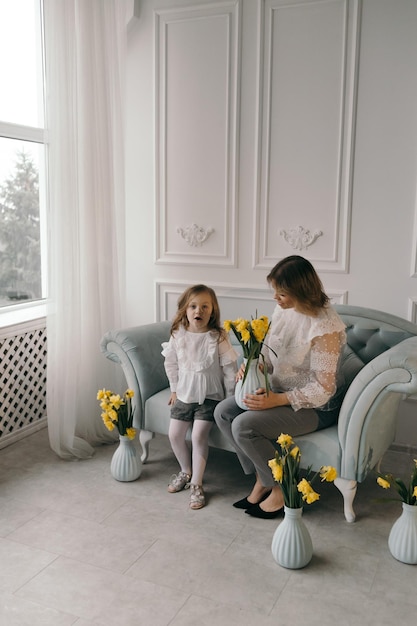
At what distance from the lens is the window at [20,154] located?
127 inches

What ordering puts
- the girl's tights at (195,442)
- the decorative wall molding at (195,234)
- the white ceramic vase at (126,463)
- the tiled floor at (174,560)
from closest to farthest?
the tiled floor at (174,560)
the girl's tights at (195,442)
the white ceramic vase at (126,463)
the decorative wall molding at (195,234)

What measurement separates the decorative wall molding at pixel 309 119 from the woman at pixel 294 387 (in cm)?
75

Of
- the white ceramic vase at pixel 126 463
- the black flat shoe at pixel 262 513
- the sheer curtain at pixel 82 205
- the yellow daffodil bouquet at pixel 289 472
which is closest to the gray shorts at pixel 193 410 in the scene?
the white ceramic vase at pixel 126 463

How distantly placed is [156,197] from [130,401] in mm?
1320

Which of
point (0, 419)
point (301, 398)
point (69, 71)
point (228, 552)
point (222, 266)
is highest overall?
point (69, 71)

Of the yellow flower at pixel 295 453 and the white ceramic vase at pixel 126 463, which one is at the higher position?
the yellow flower at pixel 295 453

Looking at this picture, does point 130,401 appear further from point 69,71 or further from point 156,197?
point 69,71

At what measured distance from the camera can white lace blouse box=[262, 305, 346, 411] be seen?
2.48m

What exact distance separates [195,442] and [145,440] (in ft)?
1.29

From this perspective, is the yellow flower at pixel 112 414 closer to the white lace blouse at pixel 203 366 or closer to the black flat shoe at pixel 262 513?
the white lace blouse at pixel 203 366

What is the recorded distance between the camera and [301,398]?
250cm

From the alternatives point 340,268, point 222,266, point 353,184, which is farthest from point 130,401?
point 353,184

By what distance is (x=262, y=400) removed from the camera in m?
2.51

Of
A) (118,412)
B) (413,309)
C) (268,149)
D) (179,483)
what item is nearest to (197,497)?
(179,483)
